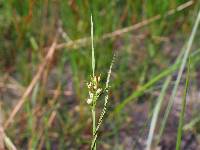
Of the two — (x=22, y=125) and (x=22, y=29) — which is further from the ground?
(x=22, y=29)

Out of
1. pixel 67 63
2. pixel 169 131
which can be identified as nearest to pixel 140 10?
pixel 67 63

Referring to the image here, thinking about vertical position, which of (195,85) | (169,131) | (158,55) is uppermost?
(158,55)

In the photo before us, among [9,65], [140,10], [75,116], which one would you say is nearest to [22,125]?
[75,116]

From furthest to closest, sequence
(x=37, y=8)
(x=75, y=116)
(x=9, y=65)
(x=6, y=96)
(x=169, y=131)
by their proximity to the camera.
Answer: (x=37, y=8) → (x=9, y=65) → (x=6, y=96) → (x=75, y=116) → (x=169, y=131)

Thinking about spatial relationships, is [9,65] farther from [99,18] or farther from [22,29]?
[99,18]

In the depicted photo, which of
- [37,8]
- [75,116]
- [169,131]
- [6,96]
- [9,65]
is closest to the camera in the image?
[169,131]

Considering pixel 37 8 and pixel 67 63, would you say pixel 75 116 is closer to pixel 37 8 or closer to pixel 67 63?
pixel 67 63

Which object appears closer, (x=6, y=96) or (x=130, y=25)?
(x=6, y=96)
